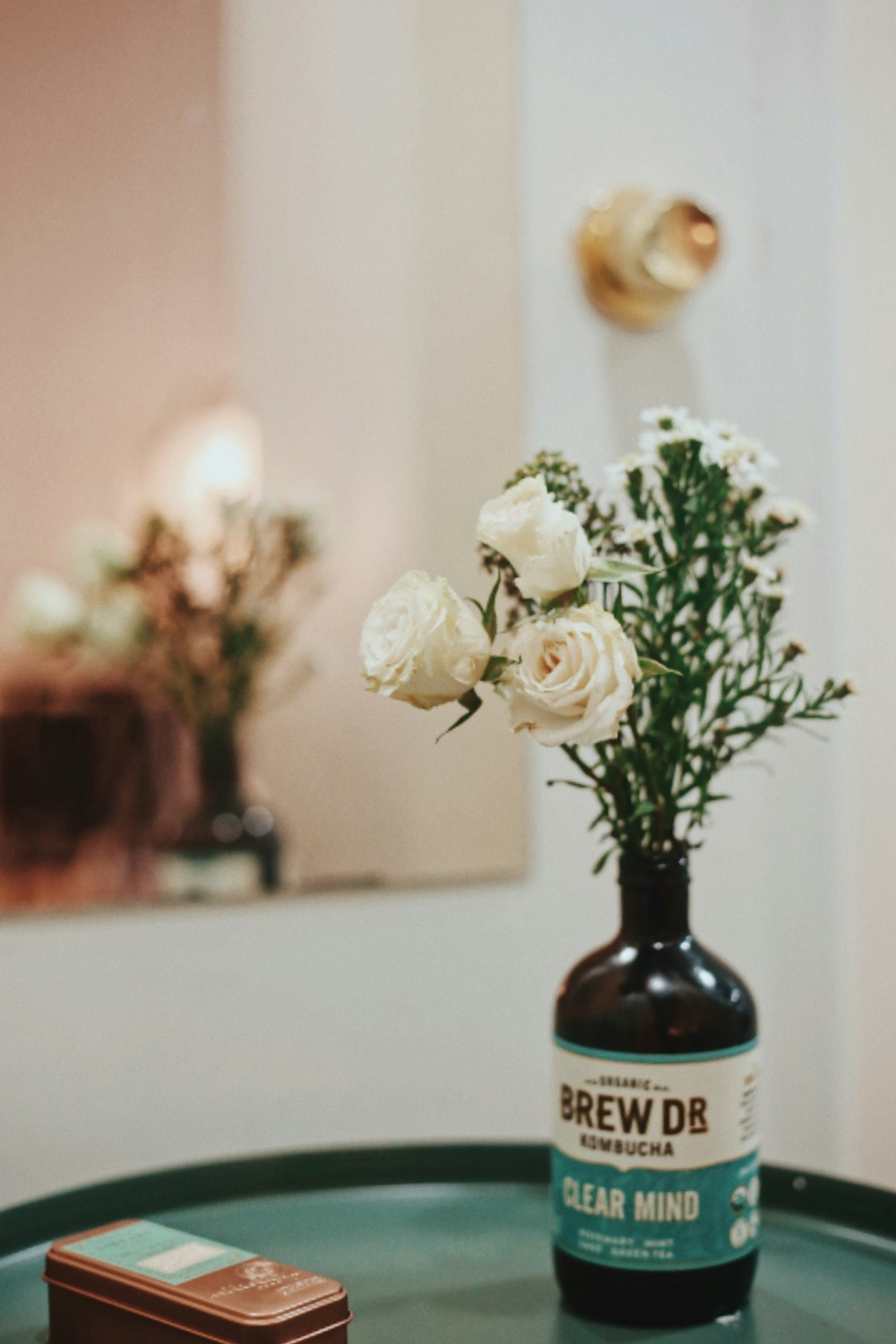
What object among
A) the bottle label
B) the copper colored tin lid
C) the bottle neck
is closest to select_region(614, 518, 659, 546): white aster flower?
the bottle neck

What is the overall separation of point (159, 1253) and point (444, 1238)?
0.24 metres

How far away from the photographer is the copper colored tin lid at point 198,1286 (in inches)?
25.6

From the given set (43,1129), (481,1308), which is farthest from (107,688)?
(481,1308)

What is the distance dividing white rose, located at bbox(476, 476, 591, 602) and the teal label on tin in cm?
39

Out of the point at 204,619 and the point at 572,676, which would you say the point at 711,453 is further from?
the point at 204,619

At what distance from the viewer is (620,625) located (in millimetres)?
674

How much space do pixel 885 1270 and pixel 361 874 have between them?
50 centimetres

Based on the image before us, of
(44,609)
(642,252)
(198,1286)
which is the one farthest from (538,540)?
(642,252)

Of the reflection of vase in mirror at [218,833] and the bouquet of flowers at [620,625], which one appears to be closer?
the bouquet of flowers at [620,625]

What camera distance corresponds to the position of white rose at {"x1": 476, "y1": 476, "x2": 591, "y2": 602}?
66 cm

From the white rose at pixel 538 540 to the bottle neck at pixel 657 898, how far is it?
0.19m

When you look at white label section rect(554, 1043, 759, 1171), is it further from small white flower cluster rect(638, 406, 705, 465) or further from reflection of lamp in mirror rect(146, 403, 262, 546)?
reflection of lamp in mirror rect(146, 403, 262, 546)

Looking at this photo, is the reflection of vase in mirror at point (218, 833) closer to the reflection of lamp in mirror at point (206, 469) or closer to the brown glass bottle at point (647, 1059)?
the reflection of lamp in mirror at point (206, 469)

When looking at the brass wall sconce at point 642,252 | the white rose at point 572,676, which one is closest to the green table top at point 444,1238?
the white rose at point 572,676
